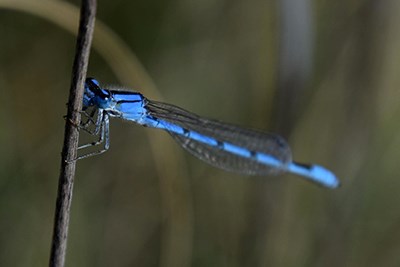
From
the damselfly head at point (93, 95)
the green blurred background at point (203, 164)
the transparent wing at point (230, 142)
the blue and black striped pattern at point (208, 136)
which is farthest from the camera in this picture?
the green blurred background at point (203, 164)

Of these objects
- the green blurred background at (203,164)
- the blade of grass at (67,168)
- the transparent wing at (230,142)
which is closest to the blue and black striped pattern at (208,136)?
the transparent wing at (230,142)

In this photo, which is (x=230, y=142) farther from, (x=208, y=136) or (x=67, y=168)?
(x=67, y=168)

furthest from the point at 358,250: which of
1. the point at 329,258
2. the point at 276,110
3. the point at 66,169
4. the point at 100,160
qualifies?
the point at 66,169

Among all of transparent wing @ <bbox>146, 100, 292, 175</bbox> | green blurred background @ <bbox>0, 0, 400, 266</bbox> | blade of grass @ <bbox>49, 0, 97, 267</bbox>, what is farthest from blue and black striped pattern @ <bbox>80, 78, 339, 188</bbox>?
blade of grass @ <bbox>49, 0, 97, 267</bbox>

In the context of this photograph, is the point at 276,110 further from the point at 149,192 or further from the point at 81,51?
the point at 81,51

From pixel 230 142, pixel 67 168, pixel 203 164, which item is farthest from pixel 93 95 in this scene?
pixel 203 164

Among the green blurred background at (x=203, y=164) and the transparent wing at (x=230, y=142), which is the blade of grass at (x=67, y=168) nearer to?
the transparent wing at (x=230, y=142)
